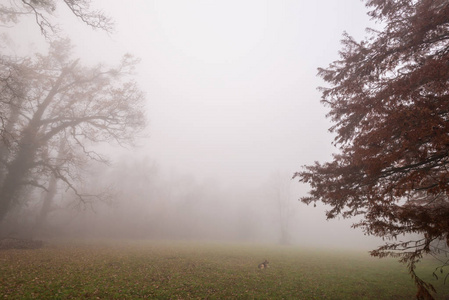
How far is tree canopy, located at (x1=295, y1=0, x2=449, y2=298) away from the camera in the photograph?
5.47 meters

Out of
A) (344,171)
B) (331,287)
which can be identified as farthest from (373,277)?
(344,171)

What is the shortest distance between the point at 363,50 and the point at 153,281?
13.4 metres

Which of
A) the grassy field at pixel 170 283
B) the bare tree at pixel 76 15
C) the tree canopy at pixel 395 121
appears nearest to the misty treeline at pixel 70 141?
the bare tree at pixel 76 15

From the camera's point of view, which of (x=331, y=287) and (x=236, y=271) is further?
(x=236, y=271)

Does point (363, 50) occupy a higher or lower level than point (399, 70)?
higher

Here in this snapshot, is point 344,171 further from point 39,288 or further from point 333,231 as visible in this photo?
point 333,231

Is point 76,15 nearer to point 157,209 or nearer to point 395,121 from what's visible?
point 395,121

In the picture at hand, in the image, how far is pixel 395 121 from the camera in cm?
583

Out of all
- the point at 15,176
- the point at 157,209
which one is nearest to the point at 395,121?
the point at 15,176

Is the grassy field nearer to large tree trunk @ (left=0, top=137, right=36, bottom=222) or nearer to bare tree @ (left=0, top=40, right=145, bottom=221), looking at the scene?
large tree trunk @ (left=0, top=137, right=36, bottom=222)

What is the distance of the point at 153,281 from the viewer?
33.4ft

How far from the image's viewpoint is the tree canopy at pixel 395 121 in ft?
17.9

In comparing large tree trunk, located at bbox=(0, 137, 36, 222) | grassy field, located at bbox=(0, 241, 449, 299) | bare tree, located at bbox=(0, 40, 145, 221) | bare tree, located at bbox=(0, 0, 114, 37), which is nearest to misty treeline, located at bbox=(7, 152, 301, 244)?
large tree trunk, located at bbox=(0, 137, 36, 222)

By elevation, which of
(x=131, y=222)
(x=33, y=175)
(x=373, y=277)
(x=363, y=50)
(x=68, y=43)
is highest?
(x=68, y=43)
